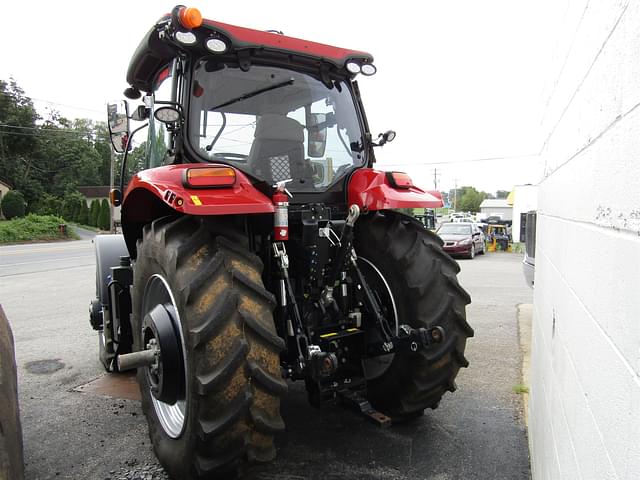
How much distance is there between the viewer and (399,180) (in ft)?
12.1

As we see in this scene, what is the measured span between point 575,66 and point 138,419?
12.7 feet

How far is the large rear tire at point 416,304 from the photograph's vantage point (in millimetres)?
3463

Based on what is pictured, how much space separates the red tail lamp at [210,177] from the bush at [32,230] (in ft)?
99.4

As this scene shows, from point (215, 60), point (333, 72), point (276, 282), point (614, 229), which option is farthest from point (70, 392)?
point (614, 229)

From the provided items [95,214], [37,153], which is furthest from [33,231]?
[37,153]

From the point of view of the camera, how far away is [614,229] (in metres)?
1.11

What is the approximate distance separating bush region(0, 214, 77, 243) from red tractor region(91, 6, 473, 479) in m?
29.4

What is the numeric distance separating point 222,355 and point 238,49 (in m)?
2.04

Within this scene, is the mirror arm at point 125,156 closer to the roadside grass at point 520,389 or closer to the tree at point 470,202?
the roadside grass at point 520,389

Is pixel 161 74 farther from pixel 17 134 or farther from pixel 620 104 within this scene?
pixel 17 134

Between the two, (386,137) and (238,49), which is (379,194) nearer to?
(386,137)

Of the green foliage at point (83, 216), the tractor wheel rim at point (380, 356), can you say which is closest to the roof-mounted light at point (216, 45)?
the tractor wheel rim at point (380, 356)

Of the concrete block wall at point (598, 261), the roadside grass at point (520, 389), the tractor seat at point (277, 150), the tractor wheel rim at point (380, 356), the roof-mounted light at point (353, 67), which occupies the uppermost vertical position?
the roof-mounted light at point (353, 67)

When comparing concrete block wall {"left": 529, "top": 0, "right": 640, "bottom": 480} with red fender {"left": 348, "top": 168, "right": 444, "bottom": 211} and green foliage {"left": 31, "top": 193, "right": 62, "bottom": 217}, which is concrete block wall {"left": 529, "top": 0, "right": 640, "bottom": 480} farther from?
green foliage {"left": 31, "top": 193, "right": 62, "bottom": 217}
